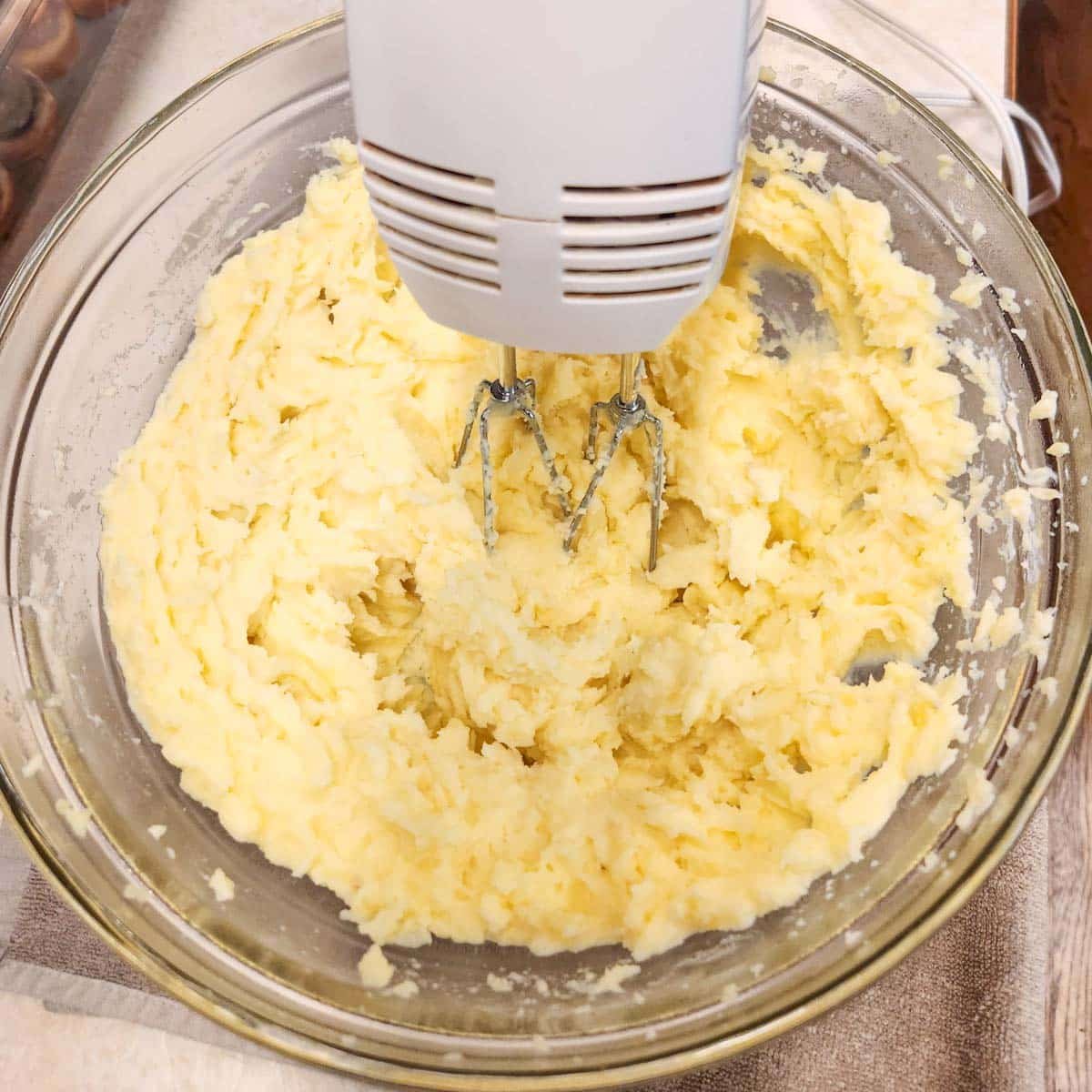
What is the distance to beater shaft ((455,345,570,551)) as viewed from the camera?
0.71m

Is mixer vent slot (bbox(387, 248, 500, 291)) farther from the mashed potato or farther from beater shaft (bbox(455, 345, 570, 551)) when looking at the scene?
the mashed potato

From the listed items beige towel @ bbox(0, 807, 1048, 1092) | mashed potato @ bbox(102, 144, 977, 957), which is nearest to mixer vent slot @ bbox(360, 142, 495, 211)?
mashed potato @ bbox(102, 144, 977, 957)

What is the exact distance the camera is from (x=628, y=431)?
73cm

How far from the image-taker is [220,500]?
800 mm

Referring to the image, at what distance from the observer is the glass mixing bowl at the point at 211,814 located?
2.00 feet

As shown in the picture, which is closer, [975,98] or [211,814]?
[211,814]

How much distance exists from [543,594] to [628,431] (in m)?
0.17

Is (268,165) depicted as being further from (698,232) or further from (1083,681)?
(1083,681)

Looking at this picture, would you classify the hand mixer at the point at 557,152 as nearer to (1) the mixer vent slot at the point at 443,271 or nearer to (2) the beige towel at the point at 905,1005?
(1) the mixer vent slot at the point at 443,271

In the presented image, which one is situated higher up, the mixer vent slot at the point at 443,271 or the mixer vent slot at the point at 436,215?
the mixer vent slot at the point at 436,215

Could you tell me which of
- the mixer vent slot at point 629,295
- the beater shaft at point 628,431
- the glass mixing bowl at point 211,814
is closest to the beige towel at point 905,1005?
the glass mixing bowl at point 211,814

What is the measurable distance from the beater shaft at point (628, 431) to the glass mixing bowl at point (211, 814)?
0.78ft

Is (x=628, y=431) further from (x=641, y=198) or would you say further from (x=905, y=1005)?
(x=905, y=1005)

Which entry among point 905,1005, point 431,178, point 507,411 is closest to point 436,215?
point 431,178
